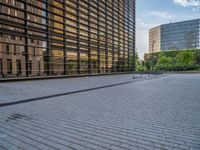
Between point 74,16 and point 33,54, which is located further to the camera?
point 74,16

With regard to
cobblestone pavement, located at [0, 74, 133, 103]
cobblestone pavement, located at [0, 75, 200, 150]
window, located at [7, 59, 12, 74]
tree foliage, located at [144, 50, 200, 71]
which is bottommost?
cobblestone pavement, located at [0, 75, 200, 150]

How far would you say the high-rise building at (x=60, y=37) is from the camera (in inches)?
572

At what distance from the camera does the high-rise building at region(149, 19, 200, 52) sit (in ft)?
300

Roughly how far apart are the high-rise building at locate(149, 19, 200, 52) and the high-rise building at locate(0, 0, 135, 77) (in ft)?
225

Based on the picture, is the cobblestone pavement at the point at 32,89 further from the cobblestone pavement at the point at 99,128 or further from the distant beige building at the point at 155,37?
the distant beige building at the point at 155,37

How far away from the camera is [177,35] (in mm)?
99312

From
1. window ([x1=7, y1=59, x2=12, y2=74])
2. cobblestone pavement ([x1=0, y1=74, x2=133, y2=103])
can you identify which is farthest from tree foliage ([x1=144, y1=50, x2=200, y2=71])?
cobblestone pavement ([x1=0, y1=74, x2=133, y2=103])

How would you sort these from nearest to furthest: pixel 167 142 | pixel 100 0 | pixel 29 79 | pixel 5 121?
pixel 167 142 → pixel 5 121 → pixel 29 79 → pixel 100 0

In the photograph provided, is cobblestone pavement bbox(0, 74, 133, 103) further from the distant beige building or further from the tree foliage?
the distant beige building

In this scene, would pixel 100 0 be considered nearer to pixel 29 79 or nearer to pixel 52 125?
pixel 29 79

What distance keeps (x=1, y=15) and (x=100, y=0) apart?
16023 mm

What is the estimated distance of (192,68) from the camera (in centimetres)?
3928

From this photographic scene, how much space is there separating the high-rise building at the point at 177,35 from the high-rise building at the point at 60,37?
68652mm

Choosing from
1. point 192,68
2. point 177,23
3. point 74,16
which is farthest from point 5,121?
point 177,23
